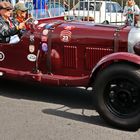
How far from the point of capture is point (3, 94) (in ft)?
21.7

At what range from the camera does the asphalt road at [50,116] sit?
4.77m

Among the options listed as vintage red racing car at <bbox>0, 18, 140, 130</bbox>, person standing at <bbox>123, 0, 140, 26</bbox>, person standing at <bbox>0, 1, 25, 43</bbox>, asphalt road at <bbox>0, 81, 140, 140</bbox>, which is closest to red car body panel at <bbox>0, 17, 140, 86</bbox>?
vintage red racing car at <bbox>0, 18, 140, 130</bbox>

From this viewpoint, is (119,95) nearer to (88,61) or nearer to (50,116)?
(88,61)

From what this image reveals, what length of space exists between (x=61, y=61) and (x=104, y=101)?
108cm

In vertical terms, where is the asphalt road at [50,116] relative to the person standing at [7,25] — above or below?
below

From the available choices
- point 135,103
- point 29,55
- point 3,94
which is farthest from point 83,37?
point 3,94

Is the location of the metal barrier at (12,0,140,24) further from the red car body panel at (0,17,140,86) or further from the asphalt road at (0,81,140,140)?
the red car body panel at (0,17,140,86)

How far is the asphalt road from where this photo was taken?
15.6ft

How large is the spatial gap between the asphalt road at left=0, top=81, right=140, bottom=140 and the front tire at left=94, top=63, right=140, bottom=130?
0.14 meters

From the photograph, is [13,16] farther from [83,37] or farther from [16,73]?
[83,37]

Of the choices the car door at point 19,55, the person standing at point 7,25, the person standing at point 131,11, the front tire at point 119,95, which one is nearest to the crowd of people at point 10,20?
the person standing at point 7,25

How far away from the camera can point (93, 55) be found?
18.3ft

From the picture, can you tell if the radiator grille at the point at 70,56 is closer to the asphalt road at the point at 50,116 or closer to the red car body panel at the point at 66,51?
the red car body panel at the point at 66,51

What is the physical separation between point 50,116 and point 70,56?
888mm
